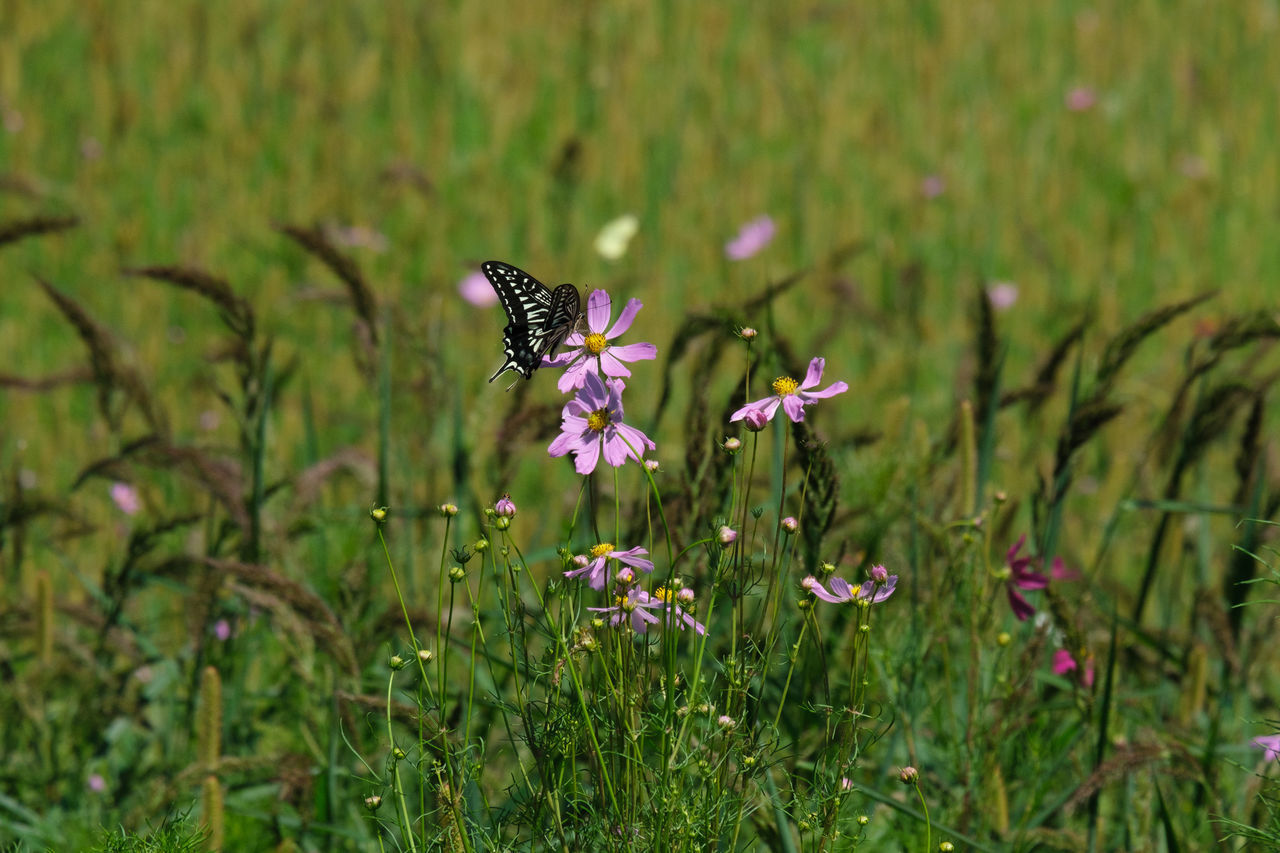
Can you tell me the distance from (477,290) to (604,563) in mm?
3895

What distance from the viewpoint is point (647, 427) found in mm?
2725

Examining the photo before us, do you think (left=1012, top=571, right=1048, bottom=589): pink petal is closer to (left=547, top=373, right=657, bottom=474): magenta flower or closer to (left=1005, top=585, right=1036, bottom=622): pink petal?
(left=1005, top=585, right=1036, bottom=622): pink petal

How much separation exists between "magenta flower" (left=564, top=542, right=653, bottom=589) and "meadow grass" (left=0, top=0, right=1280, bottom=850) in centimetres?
3

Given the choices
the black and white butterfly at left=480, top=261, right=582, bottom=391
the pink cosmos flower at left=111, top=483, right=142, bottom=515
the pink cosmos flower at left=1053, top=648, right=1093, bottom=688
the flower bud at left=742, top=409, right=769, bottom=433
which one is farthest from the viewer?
the pink cosmos flower at left=111, top=483, right=142, bottom=515

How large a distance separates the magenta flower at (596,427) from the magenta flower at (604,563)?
0.10 meters

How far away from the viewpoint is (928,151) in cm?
692

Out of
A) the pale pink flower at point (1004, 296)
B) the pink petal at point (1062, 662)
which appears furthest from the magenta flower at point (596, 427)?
the pale pink flower at point (1004, 296)

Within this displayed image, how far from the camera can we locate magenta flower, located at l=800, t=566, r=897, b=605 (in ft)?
4.72

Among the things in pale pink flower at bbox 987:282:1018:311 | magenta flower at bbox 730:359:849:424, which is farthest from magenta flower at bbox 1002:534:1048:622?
pale pink flower at bbox 987:282:1018:311

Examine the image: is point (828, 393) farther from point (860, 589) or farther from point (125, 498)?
point (125, 498)

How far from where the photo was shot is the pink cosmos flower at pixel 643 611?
4.56 ft

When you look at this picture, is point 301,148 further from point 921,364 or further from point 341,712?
point 341,712

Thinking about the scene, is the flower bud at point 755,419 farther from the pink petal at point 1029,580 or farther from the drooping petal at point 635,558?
the pink petal at point 1029,580

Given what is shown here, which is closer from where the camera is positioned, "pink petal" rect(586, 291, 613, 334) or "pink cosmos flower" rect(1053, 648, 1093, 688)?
"pink petal" rect(586, 291, 613, 334)
